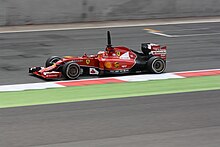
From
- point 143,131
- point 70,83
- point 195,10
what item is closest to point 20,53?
point 70,83

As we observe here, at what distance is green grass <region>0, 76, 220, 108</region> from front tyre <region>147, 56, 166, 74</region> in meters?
0.66

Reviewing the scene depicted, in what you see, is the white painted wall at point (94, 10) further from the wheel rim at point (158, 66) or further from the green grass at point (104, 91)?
the green grass at point (104, 91)

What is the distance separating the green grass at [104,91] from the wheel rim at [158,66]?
66cm

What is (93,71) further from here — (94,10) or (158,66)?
(94,10)

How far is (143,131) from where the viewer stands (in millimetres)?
9344

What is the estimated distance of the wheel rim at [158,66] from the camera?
14.3m

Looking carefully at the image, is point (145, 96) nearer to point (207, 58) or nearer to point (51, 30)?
point (207, 58)

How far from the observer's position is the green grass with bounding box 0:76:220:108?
11508 millimetres

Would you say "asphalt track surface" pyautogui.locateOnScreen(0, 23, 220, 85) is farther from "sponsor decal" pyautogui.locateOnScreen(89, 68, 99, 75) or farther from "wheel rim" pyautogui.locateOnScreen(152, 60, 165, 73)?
"sponsor decal" pyautogui.locateOnScreen(89, 68, 99, 75)

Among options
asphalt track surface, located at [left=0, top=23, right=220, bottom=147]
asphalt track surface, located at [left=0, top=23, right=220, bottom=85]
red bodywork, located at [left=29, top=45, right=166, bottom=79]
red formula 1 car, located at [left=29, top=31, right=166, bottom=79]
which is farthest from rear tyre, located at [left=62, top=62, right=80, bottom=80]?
asphalt track surface, located at [left=0, top=23, right=220, bottom=147]


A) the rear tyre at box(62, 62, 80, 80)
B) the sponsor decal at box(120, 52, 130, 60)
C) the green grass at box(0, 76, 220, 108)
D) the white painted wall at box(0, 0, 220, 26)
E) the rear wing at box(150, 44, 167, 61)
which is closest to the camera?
the green grass at box(0, 76, 220, 108)

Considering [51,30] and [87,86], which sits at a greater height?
[51,30]

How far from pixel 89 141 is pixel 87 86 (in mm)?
4234

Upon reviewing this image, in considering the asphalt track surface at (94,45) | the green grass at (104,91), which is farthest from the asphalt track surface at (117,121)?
the green grass at (104,91)
